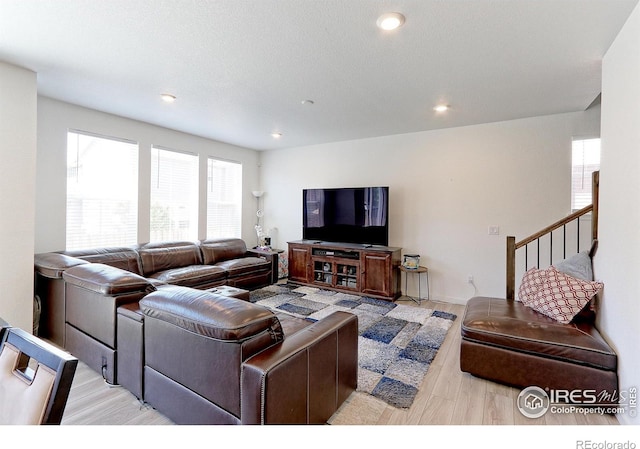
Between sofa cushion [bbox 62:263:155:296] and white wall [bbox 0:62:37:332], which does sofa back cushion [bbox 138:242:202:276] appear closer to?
white wall [bbox 0:62:37:332]

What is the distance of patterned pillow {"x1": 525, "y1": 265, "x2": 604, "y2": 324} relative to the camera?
231cm

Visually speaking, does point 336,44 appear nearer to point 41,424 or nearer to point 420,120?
point 420,120

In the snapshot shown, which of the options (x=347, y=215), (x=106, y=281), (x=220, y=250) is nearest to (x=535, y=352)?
(x=106, y=281)

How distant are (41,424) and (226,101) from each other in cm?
336

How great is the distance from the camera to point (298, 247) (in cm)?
536

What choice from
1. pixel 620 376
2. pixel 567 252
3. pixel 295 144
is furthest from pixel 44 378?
pixel 295 144

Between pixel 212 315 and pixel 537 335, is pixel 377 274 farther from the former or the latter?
pixel 212 315

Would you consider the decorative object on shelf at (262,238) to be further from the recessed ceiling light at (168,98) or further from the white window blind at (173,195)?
the recessed ceiling light at (168,98)

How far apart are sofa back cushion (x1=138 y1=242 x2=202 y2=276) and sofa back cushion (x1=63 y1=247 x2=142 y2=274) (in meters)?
0.10

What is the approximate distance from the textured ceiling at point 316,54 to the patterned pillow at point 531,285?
1.80 meters

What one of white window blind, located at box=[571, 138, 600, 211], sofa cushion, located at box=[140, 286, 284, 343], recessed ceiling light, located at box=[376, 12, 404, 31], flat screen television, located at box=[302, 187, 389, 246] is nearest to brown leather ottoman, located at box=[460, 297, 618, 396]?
sofa cushion, located at box=[140, 286, 284, 343]

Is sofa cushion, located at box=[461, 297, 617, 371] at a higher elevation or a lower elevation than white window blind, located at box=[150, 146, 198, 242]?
lower

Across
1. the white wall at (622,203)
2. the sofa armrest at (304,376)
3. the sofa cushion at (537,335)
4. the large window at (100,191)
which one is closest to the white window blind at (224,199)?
the large window at (100,191)

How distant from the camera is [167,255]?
4.33 metres
